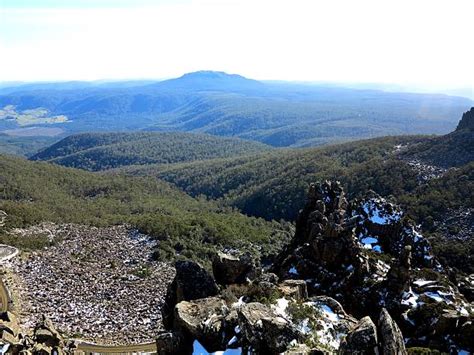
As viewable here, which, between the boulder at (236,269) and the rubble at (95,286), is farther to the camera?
the rubble at (95,286)

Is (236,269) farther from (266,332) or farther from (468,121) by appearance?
(468,121)

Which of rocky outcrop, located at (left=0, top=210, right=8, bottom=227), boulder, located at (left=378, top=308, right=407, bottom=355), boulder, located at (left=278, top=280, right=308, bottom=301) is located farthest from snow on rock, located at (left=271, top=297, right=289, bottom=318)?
rocky outcrop, located at (left=0, top=210, right=8, bottom=227)

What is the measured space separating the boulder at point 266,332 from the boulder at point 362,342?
232 cm

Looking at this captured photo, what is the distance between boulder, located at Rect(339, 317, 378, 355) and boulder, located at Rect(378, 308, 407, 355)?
0.33 meters

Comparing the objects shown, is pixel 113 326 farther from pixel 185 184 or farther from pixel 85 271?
pixel 185 184

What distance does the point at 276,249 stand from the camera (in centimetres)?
7625

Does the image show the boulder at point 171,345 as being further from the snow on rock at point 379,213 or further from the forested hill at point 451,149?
the forested hill at point 451,149

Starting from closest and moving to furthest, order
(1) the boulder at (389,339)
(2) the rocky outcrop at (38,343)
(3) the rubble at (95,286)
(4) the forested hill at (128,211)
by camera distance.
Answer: (1) the boulder at (389,339)
(2) the rocky outcrop at (38,343)
(3) the rubble at (95,286)
(4) the forested hill at (128,211)

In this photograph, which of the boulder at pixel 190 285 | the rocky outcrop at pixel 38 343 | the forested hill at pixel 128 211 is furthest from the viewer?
the forested hill at pixel 128 211

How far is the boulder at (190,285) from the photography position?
23.4 m

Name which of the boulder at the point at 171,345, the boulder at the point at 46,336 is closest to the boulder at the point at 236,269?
the boulder at the point at 171,345

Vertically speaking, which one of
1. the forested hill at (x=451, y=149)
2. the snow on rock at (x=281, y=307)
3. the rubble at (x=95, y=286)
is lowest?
the rubble at (x=95, y=286)

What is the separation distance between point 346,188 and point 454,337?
86622 mm

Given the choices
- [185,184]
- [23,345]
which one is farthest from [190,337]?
[185,184]
